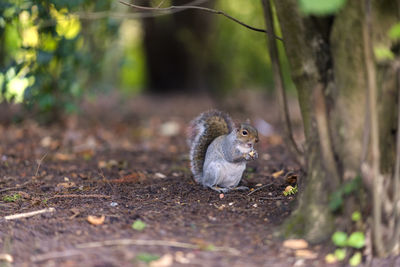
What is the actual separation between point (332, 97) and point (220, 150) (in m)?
1.20

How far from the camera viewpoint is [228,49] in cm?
734

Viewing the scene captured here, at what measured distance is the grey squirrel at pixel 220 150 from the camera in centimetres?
340

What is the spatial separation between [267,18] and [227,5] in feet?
17.4

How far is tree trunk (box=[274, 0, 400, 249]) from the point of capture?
229cm

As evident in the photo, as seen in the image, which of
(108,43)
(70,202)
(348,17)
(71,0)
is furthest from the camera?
(108,43)

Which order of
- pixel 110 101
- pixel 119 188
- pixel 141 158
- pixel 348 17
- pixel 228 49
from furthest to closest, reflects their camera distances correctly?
1. pixel 110 101
2. pixel 228 49
3. pixel 141 158
4. pixel 119 188
5. pixel 348 17

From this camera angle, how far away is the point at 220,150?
11.5ft

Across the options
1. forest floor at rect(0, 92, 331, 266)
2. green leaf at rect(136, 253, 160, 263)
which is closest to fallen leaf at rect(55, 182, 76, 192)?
forest floor at rect(0, 92, 331, 266)

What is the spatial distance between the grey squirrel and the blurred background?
2.80ft

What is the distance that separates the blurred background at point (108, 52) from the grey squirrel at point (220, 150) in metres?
0.85

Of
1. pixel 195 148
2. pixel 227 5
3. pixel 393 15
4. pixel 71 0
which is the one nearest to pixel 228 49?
pixel 227 5

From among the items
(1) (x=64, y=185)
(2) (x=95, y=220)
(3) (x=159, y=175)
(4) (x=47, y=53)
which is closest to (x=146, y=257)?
(2) (x=95, y=220)

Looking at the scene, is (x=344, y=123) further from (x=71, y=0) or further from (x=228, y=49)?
(x=228, y=49)

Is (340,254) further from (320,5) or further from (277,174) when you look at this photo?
(277,174)
